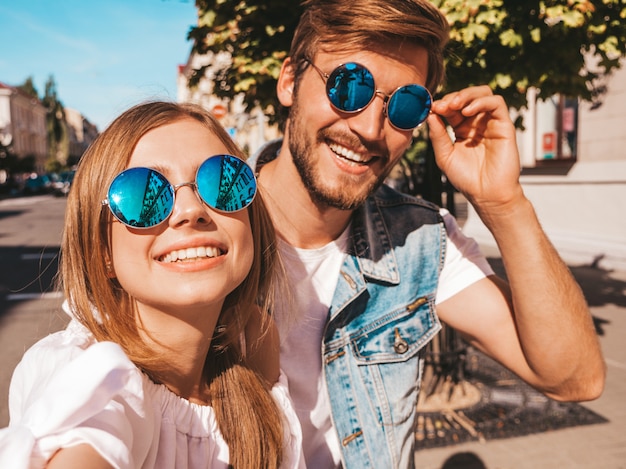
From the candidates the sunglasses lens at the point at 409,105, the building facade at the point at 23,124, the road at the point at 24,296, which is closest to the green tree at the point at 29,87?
the building facade at the point at 23,124

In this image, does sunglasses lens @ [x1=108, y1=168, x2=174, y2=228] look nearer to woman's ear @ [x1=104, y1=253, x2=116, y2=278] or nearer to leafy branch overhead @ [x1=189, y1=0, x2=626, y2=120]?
woman's ear @ [x1=104, y1=253, x2=116, y2=278]

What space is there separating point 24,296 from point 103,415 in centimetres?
840

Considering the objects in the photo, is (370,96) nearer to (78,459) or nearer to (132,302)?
(132,302)

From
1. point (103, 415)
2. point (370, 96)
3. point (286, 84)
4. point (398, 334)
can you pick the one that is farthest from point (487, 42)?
point (103, 415)

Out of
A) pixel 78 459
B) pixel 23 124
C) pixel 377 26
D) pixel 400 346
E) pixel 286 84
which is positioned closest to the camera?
pixel 78 459

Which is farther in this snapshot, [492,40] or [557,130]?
[557,130]

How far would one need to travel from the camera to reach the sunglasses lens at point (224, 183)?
3.98 feet

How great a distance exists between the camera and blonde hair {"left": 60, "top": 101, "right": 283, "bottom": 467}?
1.24 metres

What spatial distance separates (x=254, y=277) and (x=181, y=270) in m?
0.38

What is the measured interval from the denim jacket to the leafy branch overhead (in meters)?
1.41

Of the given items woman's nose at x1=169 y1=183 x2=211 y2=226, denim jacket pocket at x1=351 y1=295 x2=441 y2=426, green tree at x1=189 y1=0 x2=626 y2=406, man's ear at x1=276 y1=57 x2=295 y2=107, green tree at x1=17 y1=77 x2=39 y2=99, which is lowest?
denim jacket pocket at x1=351 y1=295 x2=441 y2=426

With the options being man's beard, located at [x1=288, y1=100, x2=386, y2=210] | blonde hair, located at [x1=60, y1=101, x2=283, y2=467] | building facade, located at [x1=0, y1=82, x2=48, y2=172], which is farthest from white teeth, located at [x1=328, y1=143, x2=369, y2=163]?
building facade, located at [x1=0, y1=82, x2=48, y2=172]

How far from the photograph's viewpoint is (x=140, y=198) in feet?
3.76

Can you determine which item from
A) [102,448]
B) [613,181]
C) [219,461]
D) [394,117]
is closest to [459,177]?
[394,117]
